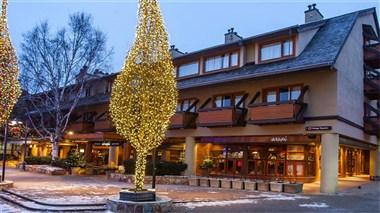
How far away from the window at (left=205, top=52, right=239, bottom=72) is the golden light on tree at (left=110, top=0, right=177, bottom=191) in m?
12.6

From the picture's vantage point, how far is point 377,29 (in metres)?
30.1

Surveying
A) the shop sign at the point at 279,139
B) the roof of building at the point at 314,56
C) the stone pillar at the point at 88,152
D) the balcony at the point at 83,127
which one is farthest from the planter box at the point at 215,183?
the stone pillar at the point at 88,152

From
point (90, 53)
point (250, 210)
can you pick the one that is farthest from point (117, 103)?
point (90, 53)

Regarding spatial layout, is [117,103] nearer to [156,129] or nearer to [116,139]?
[156,129]

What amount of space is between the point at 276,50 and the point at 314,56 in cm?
337

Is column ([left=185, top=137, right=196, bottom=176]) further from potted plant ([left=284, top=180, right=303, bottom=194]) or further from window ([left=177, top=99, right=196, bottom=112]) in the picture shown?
potted plant ([left=284, top=180, right=303, bottom=194])

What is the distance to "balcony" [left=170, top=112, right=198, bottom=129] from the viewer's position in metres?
27.0

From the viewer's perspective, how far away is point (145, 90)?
14.4m

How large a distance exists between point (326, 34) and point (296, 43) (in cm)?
185

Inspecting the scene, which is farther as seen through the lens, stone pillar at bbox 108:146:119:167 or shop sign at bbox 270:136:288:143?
stone pillar at bbox 108:146:119:167

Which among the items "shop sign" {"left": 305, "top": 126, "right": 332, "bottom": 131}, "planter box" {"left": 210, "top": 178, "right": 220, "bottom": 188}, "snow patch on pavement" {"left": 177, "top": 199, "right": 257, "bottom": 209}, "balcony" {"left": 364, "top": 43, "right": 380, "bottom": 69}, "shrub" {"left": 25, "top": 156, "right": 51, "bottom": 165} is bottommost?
"snow patch on pavement" {"left": 177, "top": 199, "right": 257, "bottom": 209}

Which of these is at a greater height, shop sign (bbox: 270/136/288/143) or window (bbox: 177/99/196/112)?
window (bbox: 177/99/196/112)

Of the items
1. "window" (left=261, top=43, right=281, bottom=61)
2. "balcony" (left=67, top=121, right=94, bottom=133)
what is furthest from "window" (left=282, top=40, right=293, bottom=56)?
"balcony" (left=67, top=121, right=94, bottom=133)

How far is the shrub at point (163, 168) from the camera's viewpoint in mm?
26109
